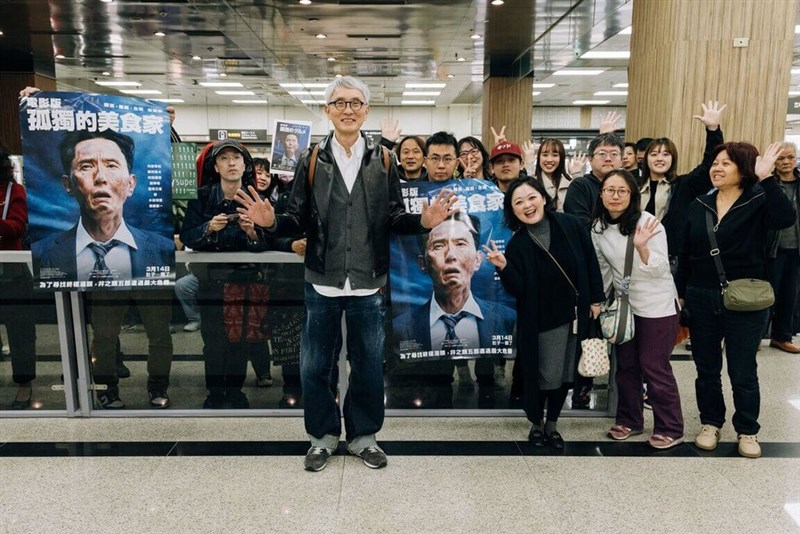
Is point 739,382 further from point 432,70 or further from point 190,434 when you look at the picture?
point 432,70

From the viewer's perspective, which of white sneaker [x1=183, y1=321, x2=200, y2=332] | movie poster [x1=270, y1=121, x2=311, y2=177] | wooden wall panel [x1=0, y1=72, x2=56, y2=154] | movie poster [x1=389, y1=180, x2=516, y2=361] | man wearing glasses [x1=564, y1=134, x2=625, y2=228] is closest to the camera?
movie poster [x1=389, y1=180, x2=516, y2=361]

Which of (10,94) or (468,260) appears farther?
(10,94)

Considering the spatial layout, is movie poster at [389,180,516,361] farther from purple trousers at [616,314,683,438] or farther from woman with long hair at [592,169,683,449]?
purple trousers at [616,314,683,438]

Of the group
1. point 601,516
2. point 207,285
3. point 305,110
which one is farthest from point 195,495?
point 305,110

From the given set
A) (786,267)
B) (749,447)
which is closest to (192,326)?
(749,447)

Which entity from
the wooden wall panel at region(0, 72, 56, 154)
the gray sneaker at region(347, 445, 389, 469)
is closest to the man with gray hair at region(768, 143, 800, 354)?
the gray sneaker at region(347, 445, 389, 469)

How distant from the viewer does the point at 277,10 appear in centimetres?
834

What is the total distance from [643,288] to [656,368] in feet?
1.50

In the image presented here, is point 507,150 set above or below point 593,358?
above

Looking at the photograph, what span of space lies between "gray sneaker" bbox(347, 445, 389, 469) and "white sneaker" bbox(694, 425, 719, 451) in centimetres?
176

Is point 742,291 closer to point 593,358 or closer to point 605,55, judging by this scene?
point 593,358

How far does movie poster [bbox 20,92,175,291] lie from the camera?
328cm

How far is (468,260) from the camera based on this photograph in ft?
11.3

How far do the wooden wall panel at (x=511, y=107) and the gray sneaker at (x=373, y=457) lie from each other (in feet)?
33.9
